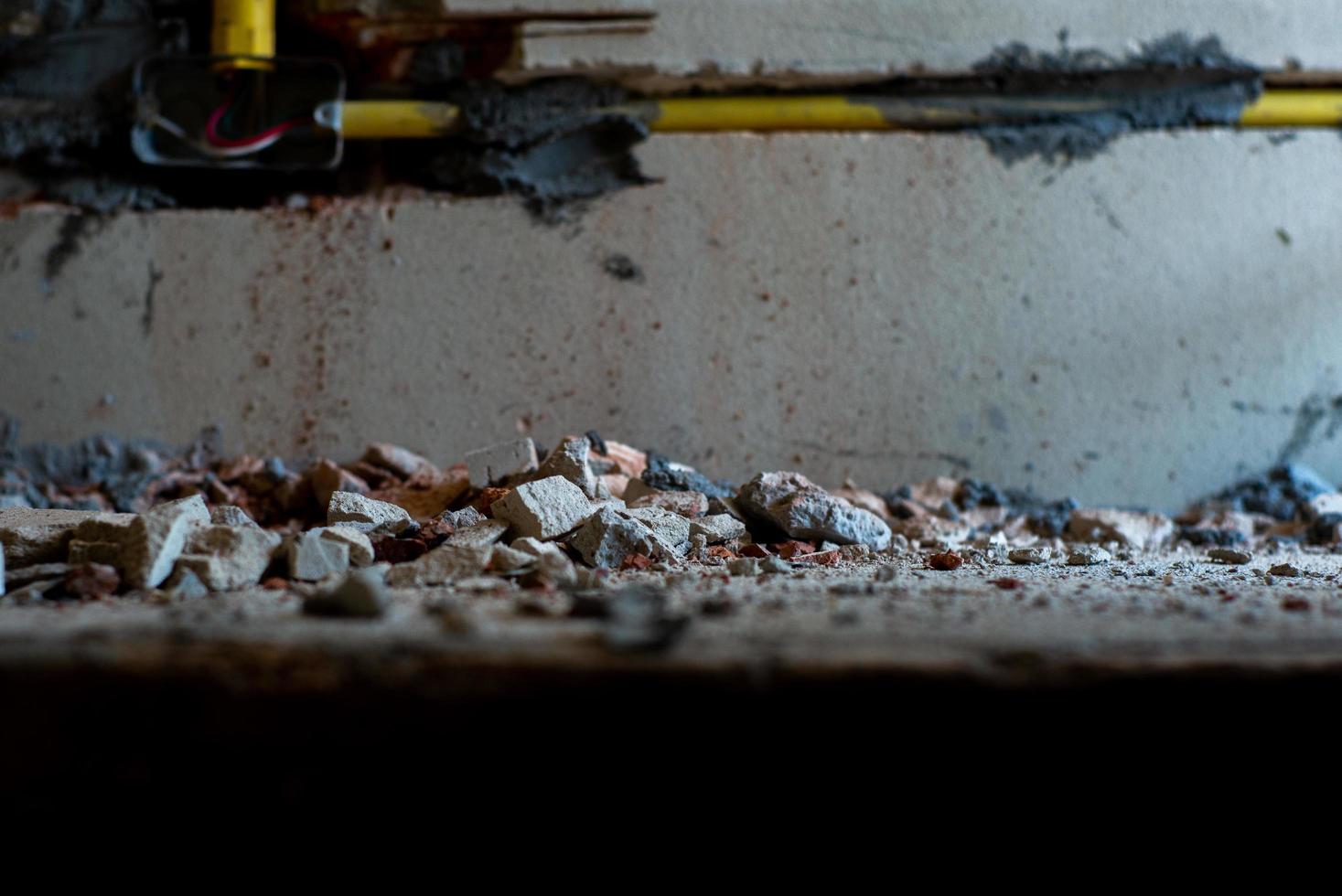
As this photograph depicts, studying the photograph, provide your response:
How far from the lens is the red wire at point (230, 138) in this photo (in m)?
2.71

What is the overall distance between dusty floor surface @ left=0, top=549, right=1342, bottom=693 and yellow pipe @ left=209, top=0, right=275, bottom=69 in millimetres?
1871

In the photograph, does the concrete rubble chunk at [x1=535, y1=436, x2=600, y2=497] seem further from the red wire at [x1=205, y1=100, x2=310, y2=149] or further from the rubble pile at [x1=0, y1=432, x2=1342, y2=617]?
the red wire at [x1=205, y1=100, x2=310, y2=149]

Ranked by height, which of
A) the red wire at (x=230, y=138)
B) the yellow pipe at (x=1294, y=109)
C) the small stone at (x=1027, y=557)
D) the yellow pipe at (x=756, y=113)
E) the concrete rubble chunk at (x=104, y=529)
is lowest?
the small stone at (x=1027, y=557)

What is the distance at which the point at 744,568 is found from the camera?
1562mm

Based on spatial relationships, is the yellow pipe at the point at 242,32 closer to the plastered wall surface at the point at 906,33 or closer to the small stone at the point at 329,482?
the plastered wall surface at the point at 906,33

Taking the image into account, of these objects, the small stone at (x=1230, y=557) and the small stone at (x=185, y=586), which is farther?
the small stone at (x=1230, y=557)

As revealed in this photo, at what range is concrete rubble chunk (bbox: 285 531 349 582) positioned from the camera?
4.82 feet

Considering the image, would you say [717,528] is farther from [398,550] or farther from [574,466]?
[398,550]

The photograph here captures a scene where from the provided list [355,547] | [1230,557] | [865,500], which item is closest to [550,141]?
[865,500]

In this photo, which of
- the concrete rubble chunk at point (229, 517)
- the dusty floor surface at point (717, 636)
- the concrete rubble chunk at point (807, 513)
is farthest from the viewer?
the concrete rubble chunk at point (807, 513)

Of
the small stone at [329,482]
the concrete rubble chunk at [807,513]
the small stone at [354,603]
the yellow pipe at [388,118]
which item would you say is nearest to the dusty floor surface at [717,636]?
the small stone at [354,603]

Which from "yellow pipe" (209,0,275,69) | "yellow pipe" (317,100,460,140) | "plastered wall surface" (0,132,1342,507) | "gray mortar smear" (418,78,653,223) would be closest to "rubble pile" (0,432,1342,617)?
"plastered wall surface" (0,132,1342,507)

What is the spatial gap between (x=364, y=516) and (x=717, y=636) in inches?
42.7

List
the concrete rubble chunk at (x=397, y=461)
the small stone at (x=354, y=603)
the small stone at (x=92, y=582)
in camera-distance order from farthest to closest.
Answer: the concrete rubble chunk at (x=397, y=461), the small stone at (x=92, y=582), the small stone at (x=354, y=603)
